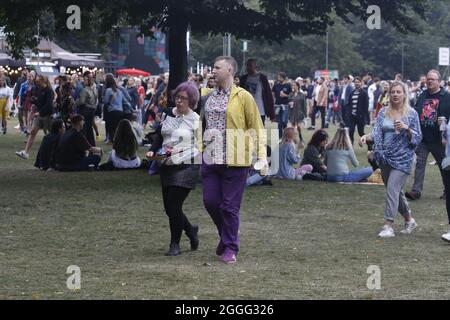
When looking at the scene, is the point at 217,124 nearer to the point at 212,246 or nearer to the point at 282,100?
the point at 212,246

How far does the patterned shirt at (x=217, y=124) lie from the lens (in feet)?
33.8

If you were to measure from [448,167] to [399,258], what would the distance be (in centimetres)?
147

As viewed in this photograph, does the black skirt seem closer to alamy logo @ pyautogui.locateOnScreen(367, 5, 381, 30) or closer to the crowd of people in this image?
the crowd of people

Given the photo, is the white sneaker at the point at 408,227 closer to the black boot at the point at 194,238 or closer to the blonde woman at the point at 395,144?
the blonde woman at the point at 395,144

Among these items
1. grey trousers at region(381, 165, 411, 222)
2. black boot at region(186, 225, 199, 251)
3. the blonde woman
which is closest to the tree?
the blonde woman

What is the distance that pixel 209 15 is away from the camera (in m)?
18.0

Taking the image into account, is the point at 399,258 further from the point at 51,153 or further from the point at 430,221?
the point at 51,153

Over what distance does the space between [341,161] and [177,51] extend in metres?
3.35

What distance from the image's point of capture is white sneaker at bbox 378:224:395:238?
12281 millimetres

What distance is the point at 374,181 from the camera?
59.5 ft

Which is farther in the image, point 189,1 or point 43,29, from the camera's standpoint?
point 43,29

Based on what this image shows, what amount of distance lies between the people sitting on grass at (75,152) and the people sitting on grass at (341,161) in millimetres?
4230

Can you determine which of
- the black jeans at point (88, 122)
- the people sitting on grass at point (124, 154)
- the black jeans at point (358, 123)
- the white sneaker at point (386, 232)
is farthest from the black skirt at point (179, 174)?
the black jeans at point (358, 123)

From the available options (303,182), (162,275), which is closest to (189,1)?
(303,182)
